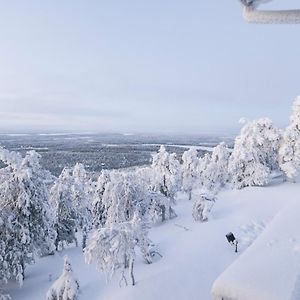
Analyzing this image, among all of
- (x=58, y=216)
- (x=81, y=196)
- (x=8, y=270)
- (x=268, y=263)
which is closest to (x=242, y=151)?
(x=81, y=196)

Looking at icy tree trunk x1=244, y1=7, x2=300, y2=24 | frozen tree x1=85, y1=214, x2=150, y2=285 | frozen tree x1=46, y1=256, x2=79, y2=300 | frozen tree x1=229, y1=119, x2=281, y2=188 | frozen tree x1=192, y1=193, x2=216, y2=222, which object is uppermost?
icy tree trunk x1=244, y1=7, x2=300, y2=24

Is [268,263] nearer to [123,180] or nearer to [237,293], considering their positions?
[237,293]

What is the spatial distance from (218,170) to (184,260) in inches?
1153

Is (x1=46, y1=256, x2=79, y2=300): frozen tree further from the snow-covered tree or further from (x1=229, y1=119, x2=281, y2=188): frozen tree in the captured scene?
(x1=229, y1=119, x2=281, y2=188): frozen tree

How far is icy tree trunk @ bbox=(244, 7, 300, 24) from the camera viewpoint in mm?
2668

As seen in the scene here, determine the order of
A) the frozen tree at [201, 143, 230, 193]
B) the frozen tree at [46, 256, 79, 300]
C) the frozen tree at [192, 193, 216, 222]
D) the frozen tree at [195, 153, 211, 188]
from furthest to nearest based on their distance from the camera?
the frozen tree at [195, 153, 211, 188] < the frozen tree at [201, 143, 230, 193] < the frozen tree at [192, 193, 216, 222] < the frozen tree at [46, 256, 79, 300]

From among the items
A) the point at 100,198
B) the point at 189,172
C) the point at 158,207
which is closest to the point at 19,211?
the point at 100,198

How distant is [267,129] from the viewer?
39281mm

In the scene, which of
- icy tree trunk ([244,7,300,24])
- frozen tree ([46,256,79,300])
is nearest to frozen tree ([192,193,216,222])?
frozen tree ([46,256,79,300])

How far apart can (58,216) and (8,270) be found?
9428 millimetres

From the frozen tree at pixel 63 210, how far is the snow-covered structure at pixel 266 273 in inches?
940

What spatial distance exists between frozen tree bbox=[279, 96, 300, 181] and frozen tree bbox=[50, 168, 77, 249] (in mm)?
22946

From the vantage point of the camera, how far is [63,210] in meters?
29.9

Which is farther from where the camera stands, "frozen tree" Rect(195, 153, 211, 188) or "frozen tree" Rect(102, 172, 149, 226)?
"frozen tree" Rect(195, 153, 211, 188)
